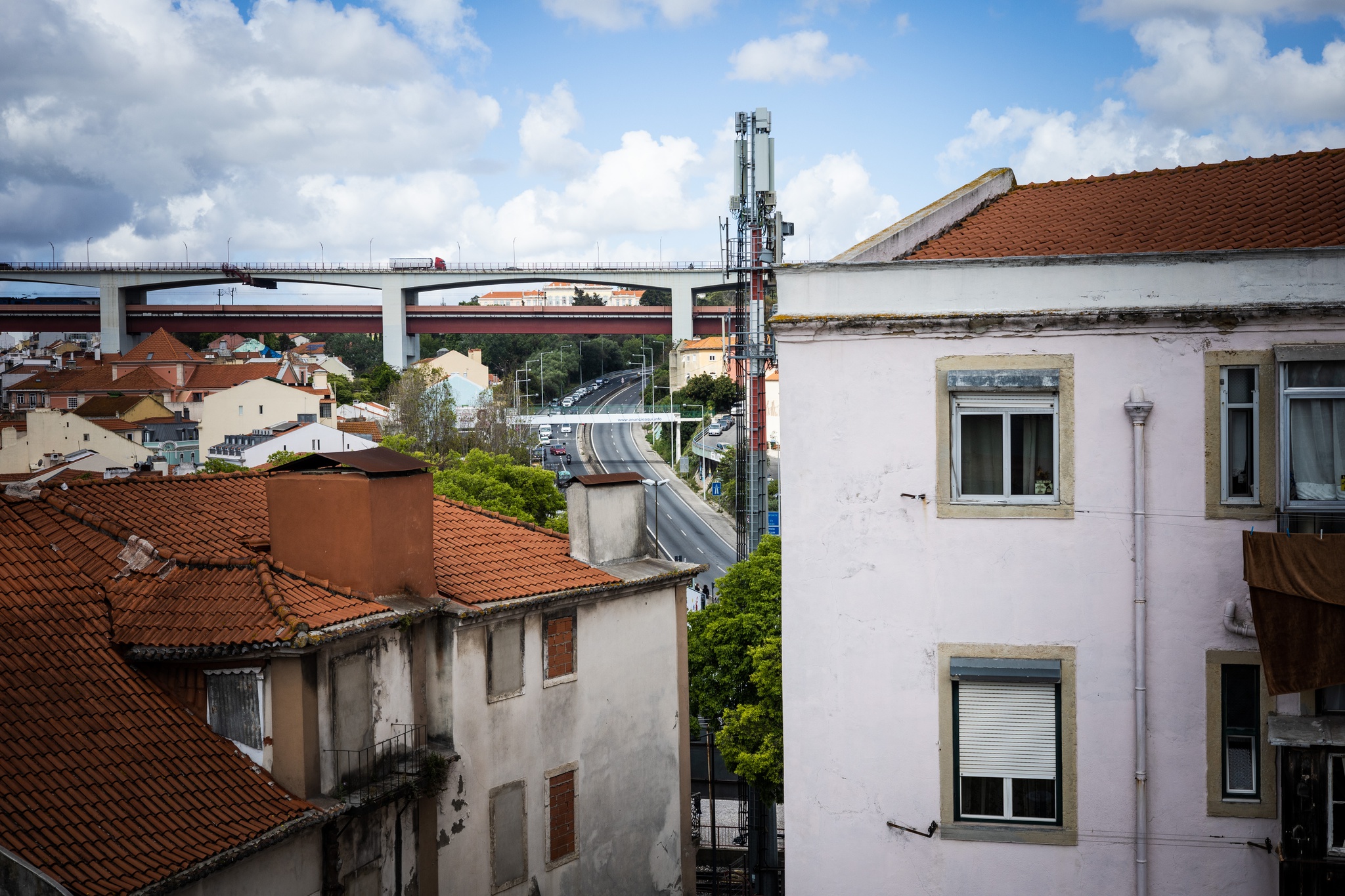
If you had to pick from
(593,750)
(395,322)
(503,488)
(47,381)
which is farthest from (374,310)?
(593,750)

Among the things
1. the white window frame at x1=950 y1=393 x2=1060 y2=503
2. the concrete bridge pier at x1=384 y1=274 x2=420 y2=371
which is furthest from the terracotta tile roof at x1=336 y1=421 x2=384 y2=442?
the white window frame at x1=950 y1=393 x2=1060 y2=503

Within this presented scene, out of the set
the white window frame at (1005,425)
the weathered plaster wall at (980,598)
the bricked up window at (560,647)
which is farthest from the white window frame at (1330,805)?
the bricked up window at (560,647)

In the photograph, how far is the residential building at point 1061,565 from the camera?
26.8 feet

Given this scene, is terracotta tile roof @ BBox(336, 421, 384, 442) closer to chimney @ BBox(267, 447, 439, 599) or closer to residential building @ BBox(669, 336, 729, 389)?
residential building @ BBox(669, 336, 729, 389)

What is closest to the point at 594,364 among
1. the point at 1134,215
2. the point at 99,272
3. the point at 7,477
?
the point at 99,272

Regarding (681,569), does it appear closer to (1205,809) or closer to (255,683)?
(255,683)

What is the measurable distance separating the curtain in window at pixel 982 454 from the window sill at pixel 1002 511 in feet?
0.40

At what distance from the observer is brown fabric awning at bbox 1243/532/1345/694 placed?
771 centimetres

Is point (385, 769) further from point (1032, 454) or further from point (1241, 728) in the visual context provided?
point (1241, 728)

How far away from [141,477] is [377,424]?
59.9 m

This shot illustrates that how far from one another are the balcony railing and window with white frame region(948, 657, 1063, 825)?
832cm

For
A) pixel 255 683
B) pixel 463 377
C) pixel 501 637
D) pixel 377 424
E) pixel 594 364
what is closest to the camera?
pixel 255 683

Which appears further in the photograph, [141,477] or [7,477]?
[7,477]

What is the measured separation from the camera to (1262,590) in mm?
7766
